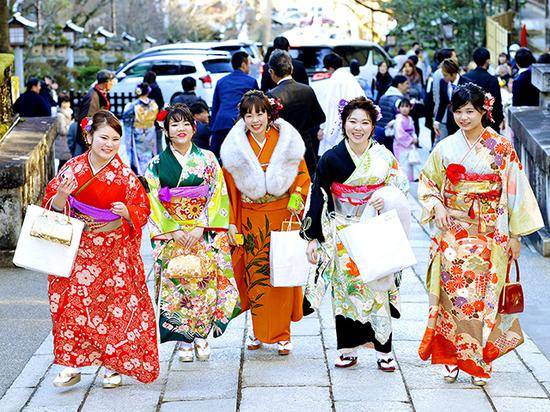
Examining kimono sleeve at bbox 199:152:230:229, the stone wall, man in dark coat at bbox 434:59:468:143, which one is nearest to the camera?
kimono sleeve at bbox 199:152:230:229

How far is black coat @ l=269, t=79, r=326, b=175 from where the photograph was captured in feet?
32.3

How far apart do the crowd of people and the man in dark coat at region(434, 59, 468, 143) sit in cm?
602

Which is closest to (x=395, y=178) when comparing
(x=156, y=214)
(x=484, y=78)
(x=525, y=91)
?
(x=156, y=214)

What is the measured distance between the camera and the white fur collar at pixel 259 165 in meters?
6.77

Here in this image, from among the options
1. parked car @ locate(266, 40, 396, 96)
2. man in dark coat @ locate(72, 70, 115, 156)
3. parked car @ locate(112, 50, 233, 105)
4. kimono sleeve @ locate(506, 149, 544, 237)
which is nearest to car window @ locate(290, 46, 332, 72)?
parked car @ locate(266, 40, 396, 96)

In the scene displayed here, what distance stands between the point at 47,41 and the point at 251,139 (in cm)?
2716

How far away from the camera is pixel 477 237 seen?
6.11 m

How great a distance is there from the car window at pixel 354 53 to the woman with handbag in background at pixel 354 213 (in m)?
17.2

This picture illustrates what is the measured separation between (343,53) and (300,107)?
13748 mm

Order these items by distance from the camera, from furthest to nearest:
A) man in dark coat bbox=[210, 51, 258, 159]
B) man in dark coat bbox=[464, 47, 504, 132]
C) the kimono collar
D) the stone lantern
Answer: the stone lantern
man in dark coat bbox=[464, 47, 504, 132]
man in dark coat bbox=[210, 51, 258, 159]
the kimono collar

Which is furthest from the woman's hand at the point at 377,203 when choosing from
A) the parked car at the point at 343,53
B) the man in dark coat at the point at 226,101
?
the parked car at the point at 343,53

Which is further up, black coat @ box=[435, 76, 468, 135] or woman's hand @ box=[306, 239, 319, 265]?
black coat @ box=[435, 76, 468, 135]

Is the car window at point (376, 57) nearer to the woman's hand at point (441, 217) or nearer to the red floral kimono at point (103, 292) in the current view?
the woman's hand at point (441, 217)

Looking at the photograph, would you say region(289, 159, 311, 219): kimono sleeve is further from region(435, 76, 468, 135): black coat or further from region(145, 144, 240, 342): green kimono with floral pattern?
region(435, 76, 468, 135): black coat
